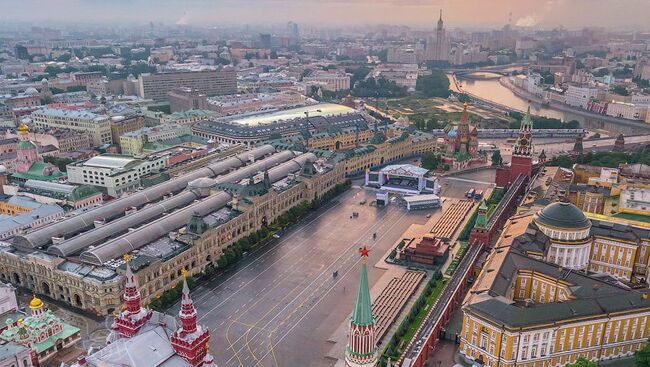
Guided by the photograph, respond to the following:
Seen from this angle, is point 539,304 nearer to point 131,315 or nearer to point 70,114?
point 131,315

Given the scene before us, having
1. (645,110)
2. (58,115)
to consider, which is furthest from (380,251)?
(645,110)

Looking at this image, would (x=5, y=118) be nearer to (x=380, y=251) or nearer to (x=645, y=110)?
(x=380, y=251)

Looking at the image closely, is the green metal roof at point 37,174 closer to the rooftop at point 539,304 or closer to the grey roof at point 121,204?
the grey roof at point 121,204

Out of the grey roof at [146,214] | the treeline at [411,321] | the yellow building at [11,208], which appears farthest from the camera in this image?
the yellow building at [11,208]

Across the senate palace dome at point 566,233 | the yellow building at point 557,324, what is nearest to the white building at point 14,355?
the yellow building at point 557,324

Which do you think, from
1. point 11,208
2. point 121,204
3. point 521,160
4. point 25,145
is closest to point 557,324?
point 521,160
